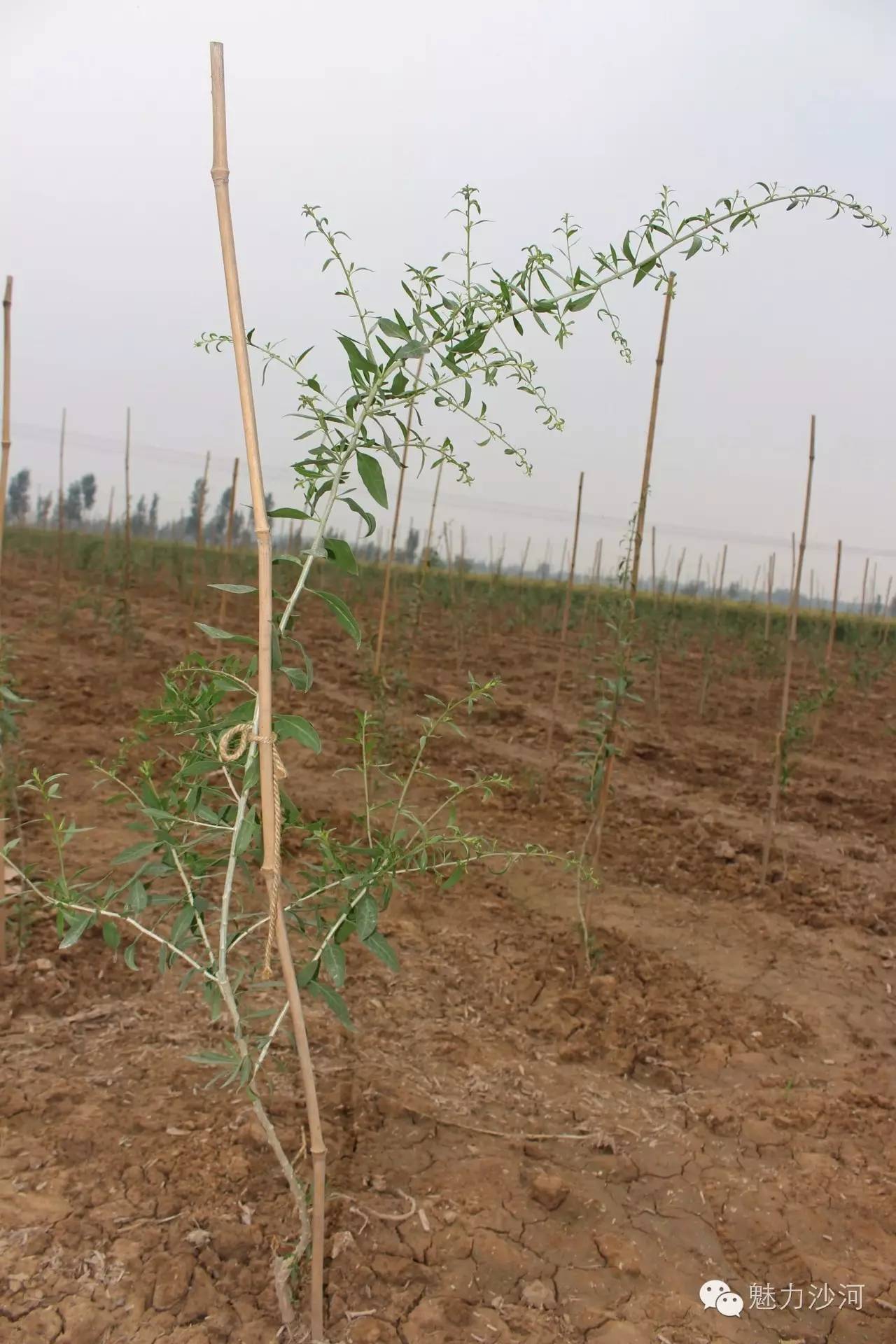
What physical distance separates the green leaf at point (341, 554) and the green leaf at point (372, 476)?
3.5 inches

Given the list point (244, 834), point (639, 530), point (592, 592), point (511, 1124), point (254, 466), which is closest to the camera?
point (254, 466)

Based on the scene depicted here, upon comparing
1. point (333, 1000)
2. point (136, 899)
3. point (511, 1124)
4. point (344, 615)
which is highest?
point (344, 615)

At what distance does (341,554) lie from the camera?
138 cm

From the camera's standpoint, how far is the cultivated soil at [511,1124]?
62.6 inches

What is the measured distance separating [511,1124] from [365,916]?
1108 mm

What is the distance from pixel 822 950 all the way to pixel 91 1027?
2629 mm

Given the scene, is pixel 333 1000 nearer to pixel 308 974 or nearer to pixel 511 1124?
pixel 308 974

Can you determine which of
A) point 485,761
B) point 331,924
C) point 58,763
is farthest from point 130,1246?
point 485,761

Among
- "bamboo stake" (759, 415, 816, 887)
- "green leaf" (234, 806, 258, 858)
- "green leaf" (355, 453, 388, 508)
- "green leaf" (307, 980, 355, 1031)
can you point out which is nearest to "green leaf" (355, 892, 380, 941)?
"green leaf" (307, 980, 355, 1031)

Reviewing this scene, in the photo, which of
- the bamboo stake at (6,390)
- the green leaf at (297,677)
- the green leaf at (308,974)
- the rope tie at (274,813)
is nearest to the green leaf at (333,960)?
the green leaf at (308,974)

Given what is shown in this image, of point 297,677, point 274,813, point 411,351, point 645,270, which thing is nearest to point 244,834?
point 274,813

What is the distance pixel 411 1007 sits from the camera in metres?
2.71

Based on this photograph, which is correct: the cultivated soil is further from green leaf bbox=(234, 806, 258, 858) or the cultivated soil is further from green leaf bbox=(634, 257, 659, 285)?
green leaf bbox=(634, 257, 659, 285)

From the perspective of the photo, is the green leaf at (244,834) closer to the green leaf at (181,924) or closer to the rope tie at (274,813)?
the rope tie at (274,813)
